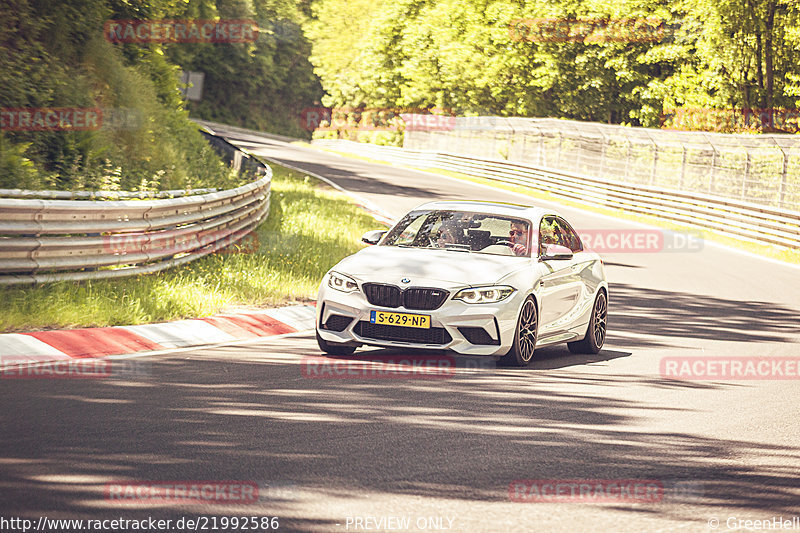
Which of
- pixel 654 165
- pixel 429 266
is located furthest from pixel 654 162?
pixel 429 266

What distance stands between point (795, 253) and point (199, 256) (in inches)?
774

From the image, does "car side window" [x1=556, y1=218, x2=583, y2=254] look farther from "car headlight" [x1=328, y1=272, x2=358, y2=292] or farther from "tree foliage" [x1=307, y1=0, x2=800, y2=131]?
"tree foliage" [x1=307, y1=0, x2=800, y2=131]

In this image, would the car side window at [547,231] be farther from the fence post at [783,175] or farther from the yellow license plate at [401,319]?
the fence post at [783,175]

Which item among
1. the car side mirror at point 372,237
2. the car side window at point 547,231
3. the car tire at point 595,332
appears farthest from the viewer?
the car tire at point 595,332

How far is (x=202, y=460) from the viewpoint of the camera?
19.5 feet

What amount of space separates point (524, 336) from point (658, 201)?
2696 centimetres

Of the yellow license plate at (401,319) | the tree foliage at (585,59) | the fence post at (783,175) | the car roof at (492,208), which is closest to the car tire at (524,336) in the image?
the yellow license plate at (401,319)

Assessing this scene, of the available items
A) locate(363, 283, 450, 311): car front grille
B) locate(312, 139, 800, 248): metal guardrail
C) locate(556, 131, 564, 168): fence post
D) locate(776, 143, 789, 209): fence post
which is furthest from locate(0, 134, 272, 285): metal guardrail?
locate(556, 131, 564, 168): fence post

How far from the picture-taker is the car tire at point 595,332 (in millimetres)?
11734

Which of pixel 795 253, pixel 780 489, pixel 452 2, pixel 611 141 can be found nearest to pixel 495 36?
pixel 452 2

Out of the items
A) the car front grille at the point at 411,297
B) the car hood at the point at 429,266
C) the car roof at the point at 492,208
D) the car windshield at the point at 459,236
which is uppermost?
the car roof at the point at 492,208

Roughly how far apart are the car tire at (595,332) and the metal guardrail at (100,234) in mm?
4999

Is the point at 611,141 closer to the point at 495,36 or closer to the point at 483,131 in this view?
the point at 483,131

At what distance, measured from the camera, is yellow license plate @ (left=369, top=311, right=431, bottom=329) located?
9.51m
